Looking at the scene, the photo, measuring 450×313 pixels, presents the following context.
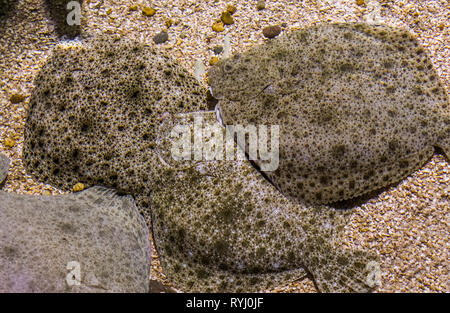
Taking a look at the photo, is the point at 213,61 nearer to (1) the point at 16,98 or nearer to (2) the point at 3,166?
(1) the point at 16,98

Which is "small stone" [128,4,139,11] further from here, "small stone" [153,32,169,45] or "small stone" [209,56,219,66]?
"small stone" [209,56,219,66]

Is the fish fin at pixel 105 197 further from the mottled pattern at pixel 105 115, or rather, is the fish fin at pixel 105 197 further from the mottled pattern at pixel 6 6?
the mottled pattern at pixel 6 6

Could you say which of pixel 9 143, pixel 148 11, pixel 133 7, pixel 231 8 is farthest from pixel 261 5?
pixel 9 143

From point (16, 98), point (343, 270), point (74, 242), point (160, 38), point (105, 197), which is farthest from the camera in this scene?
point (160, 38)

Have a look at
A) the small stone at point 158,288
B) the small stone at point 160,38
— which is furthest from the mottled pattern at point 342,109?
the small stone at point 158,288

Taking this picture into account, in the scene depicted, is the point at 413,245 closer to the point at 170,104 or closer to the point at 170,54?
the point at 170,104
